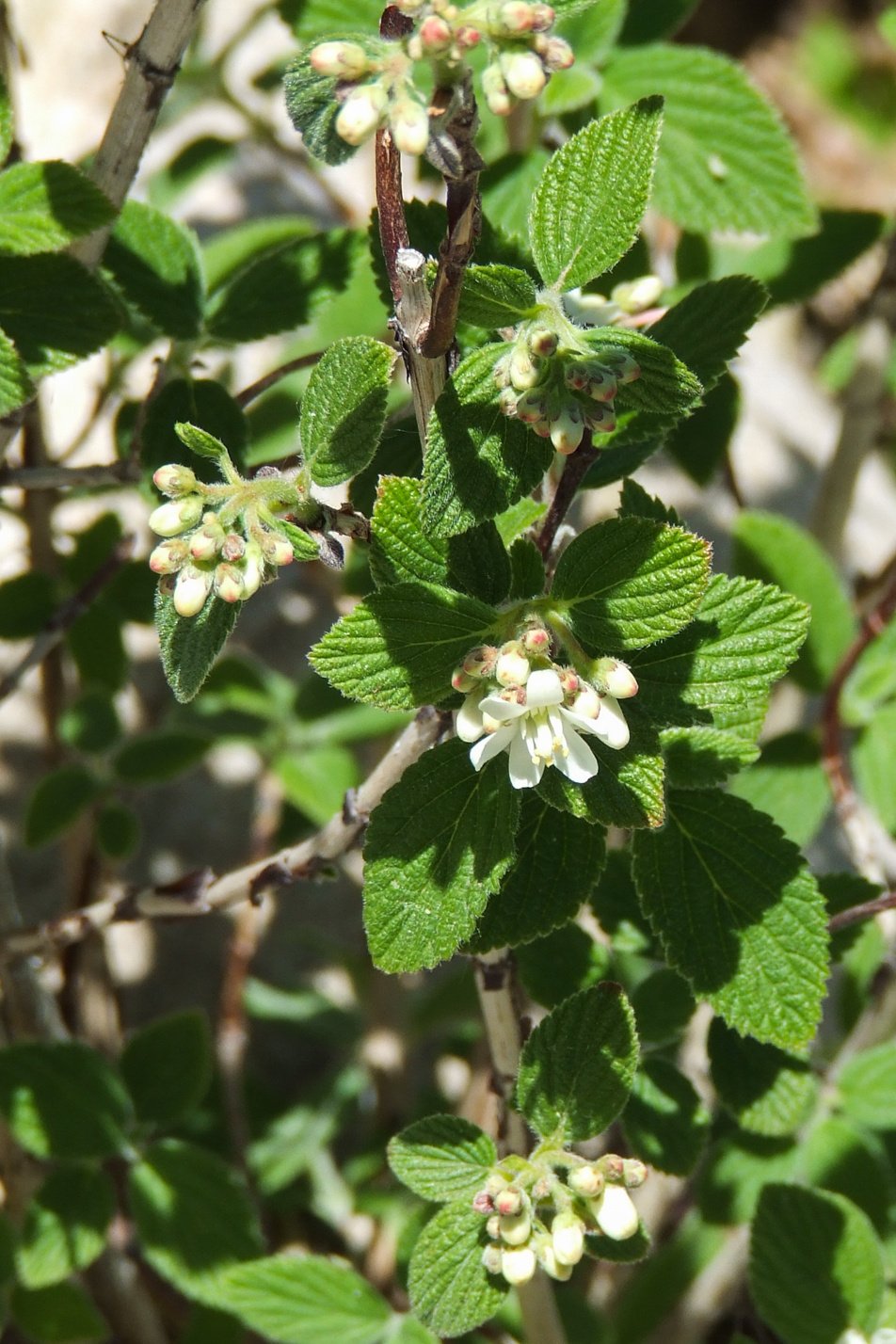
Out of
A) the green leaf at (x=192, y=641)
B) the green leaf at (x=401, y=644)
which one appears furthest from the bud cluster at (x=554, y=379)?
the green leaf at (x=192, y=641)

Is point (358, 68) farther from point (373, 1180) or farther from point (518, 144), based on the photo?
point (373, 1180)

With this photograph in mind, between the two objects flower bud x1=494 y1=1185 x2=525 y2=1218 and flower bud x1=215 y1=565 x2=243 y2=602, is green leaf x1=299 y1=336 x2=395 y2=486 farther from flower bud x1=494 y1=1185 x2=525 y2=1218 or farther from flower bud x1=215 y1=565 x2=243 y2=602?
flower bud x1=494 y1=1185 x2=525 y2=1218

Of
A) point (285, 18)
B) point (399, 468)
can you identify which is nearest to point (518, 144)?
point (285, 18)

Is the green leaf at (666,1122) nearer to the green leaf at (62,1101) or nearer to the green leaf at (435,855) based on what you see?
the green leaf at (435,855)

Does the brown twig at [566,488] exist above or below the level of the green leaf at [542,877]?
above

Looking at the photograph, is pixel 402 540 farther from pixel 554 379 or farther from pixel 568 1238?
pixel 568 1238

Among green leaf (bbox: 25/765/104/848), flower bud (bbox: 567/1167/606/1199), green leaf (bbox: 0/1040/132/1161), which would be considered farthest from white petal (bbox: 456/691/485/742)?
green leaf (bbox: 25/765/104/848)
